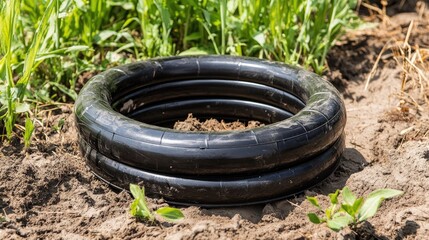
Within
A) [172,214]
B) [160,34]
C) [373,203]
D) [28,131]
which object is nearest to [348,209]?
[373,203]

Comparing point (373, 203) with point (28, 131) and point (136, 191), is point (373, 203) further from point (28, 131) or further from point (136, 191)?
point (28, 131)

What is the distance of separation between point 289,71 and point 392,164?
74 cm

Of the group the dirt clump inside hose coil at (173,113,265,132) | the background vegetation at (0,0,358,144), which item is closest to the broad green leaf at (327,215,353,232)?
the dirt clump inside hose coil at (173,113,265,132)

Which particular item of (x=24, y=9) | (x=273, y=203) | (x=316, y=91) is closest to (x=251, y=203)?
(x=273, y=203)

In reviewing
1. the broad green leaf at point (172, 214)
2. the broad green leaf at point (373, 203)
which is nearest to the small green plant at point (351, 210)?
the broad green leaf at point (373, 203)

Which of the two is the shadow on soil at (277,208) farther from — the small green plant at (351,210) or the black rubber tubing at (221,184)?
the small green plant at (351,210)

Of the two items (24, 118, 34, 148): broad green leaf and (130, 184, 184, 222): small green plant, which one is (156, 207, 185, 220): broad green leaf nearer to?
(130, 184, 184, 222): small green plant

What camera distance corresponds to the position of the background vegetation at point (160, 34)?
4.47 meters

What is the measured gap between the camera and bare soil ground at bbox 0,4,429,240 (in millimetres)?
3162

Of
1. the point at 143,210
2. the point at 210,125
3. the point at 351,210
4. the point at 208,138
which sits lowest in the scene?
the point at 210,125

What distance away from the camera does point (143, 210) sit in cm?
319

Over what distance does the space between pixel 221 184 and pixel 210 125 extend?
95 centimetres

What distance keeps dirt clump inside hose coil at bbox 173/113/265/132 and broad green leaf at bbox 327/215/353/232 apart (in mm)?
1193

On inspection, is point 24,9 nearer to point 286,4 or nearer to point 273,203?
point 286,4
